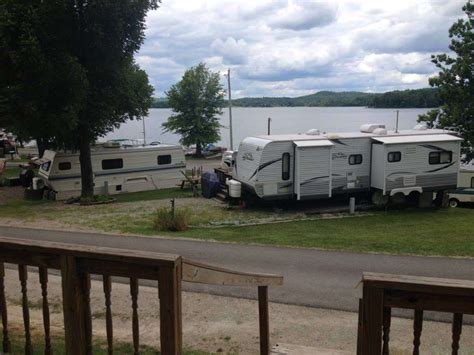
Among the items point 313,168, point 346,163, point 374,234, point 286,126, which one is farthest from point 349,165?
point 286,126

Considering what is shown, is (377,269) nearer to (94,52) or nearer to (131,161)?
(94,52)

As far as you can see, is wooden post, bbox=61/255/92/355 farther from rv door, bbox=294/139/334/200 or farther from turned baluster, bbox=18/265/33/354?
rv door, bbox=294/139/334/200

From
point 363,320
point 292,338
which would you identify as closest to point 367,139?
point 292,338

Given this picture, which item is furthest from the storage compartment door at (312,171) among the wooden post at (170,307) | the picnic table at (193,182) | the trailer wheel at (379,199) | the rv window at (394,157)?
the wooden post at (170,307)

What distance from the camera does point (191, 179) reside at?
25.2m

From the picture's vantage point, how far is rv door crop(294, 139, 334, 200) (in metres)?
18.6

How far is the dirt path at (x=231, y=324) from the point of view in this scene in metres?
6.05

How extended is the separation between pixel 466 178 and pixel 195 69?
27717mm

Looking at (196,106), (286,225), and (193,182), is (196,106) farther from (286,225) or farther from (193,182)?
(286,225)

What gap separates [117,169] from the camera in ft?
83.8

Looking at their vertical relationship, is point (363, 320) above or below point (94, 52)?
below

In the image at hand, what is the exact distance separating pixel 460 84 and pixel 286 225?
47.0ft

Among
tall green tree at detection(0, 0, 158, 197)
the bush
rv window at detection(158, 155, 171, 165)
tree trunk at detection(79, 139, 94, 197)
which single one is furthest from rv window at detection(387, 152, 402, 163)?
tree trunk at detection(79, 139, 94, 197)

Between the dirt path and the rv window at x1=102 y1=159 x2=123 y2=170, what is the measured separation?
16847 millimetres
